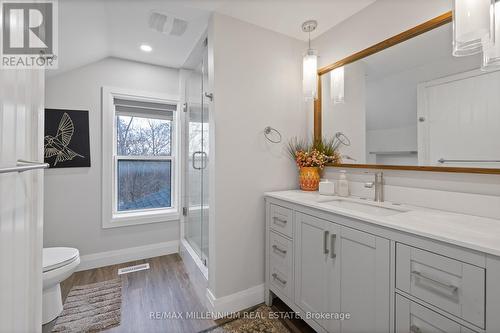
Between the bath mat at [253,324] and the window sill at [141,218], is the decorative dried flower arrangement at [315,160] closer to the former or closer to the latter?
the bath mat at [253,324]

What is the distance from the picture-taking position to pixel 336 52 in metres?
1.94

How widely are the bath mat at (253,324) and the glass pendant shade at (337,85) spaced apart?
1.86 m

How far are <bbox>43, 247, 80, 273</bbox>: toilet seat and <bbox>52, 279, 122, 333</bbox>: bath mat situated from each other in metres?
0.41

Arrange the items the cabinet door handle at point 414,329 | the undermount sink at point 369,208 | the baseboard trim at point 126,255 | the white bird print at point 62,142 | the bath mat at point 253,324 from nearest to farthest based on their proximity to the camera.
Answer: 1. the cabinet door handle at point 414,329
2. the undermount sink at point 369,208
3. the bath mat at point 253,324
4. the white bird print at point 62,142
5. the baseboard trim at point 126,255

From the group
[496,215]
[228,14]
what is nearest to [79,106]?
[228,14]

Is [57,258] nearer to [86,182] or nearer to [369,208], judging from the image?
[86,182]

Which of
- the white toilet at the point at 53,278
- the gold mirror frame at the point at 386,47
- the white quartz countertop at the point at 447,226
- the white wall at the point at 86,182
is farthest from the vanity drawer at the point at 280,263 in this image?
the white wall at the point at 86,182

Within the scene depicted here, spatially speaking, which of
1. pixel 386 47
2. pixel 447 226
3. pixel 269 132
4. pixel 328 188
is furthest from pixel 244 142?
pixel 447 226

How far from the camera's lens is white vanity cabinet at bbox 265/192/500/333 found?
2.56 ft

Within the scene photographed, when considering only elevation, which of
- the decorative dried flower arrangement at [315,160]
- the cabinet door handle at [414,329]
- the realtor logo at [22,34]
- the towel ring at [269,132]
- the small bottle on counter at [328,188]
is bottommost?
the cabinet door handle at [414,329]

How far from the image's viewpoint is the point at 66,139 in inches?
90.5

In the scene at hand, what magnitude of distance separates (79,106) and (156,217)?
1512mm

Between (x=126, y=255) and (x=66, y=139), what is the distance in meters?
1.46

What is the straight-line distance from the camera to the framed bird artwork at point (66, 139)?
223 cm
